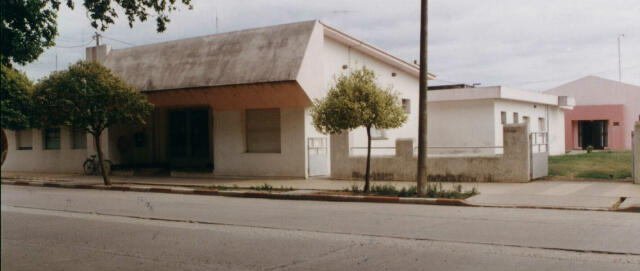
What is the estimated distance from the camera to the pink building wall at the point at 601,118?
4081 cm

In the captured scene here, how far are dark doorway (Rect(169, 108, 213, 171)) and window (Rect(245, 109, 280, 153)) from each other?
11.9ft

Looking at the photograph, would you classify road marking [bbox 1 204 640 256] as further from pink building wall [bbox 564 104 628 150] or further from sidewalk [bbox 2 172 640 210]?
pink building wall [bbox 564 104 628 150]

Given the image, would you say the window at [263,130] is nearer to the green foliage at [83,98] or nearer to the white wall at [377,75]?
the white wall at [377,75]

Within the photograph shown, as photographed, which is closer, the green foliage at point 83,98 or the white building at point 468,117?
the green foliage at point 83,98

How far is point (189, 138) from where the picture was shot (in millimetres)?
25828

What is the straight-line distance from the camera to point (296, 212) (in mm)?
12328

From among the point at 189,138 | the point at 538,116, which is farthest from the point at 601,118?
the point at 189,138

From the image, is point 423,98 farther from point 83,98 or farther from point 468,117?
point 468,117

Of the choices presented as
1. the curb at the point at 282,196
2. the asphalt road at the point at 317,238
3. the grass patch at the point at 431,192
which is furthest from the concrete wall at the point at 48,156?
the grass patch at the point at 431,192

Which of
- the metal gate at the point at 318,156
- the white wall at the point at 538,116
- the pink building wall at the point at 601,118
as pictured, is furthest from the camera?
the pink building wall at the point at 601,118

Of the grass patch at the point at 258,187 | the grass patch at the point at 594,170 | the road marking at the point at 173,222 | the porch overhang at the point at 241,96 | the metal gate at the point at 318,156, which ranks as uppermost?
the porch overhang at the point at 241,96

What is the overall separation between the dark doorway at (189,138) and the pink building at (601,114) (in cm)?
2903

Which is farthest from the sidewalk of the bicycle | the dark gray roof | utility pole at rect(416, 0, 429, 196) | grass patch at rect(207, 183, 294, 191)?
the bicycle

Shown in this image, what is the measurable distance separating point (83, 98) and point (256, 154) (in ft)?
21.0
